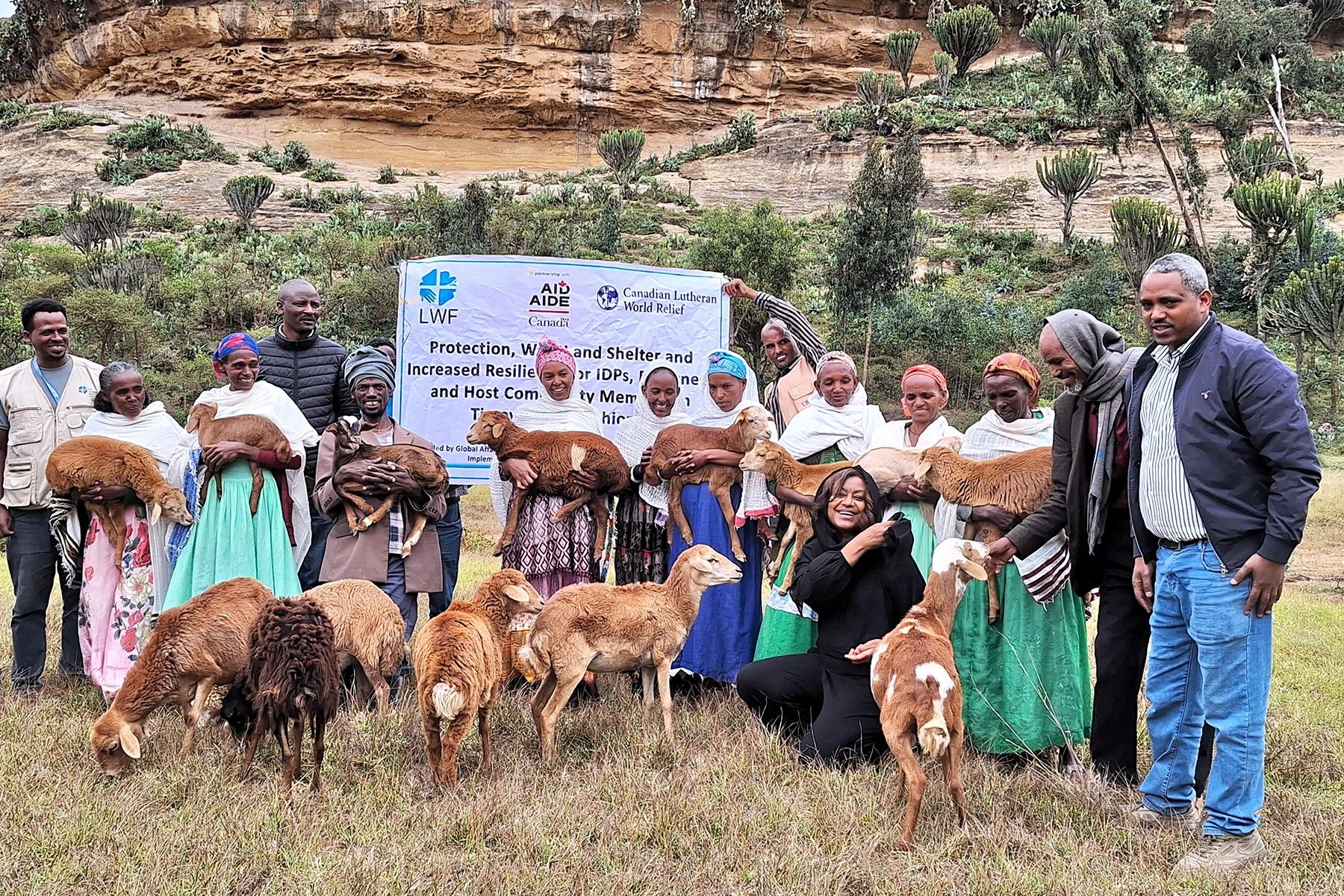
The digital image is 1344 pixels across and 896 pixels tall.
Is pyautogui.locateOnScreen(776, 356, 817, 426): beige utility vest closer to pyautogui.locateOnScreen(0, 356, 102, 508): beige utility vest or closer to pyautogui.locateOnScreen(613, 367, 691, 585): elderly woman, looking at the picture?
pyautogui.locateOnScreen(613, 367, 691, 585): elderly woman

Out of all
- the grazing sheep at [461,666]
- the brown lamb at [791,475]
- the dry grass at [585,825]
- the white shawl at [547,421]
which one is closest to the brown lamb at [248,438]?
the white shawl at [547,421]

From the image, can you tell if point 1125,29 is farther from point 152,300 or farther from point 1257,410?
point 1257,410

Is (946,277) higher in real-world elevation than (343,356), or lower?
lower

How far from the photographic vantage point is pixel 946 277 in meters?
36.3

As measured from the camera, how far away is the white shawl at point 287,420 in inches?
234

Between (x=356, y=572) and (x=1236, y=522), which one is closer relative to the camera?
(x=1236, y=522)

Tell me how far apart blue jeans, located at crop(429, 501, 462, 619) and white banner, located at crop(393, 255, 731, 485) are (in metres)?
0.27

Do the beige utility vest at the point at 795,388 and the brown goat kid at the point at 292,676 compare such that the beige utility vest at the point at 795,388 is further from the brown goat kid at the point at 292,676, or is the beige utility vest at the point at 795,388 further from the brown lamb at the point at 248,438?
the brown goat kid at the point at 292,676

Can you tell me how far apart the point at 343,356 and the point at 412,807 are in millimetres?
3494

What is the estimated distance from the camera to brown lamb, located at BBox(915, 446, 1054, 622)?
4988mm

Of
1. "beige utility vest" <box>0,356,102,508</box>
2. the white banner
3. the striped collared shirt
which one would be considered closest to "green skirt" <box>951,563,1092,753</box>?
the striped collared shirt

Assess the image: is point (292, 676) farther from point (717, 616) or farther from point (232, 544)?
point (717, 616)

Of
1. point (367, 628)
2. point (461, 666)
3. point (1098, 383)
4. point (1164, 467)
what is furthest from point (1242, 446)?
point (367, 628)

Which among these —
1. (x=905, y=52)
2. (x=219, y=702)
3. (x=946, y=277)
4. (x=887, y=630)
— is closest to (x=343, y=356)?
(x=219, y=702)
